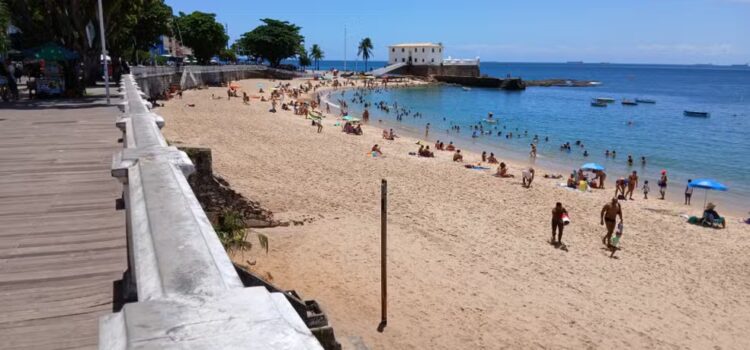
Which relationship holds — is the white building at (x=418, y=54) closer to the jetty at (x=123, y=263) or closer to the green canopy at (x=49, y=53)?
the green canopy at (x=49, y=53)

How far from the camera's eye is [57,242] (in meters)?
4.15

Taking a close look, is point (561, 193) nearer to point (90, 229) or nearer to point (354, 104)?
A: point (90, 229)

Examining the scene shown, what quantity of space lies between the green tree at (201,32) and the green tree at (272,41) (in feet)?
47.3

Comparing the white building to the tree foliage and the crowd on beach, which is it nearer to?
the crowd on beach

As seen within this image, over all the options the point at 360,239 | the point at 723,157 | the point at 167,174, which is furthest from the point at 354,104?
the point at 167,174

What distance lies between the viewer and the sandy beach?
920 centimetres

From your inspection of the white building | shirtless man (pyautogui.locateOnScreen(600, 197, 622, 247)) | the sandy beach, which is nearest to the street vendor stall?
the sandy beach

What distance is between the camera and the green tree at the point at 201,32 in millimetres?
69750

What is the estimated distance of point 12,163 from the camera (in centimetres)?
701

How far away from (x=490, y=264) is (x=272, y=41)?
271 ft

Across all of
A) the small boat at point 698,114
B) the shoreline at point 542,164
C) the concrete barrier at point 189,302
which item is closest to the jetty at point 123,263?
the concrete barrier at point 189,302

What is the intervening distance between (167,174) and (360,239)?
10139 millimetres

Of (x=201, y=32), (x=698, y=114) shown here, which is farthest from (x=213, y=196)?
(x=201, y=32)

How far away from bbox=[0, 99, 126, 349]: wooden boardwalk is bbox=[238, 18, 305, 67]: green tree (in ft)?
275
